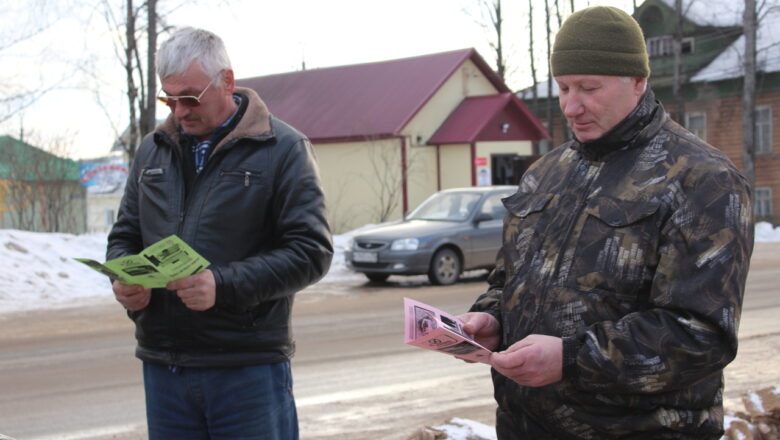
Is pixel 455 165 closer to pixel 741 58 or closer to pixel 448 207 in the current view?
pixel 741 58

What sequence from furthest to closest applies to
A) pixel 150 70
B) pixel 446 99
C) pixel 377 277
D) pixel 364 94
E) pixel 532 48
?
pixel 532 48, pixel 364 94, pixel 446 99, pixel 150 70, pixel 377 277

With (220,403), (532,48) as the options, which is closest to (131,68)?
(220,403)

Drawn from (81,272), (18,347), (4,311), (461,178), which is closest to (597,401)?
(18,347)

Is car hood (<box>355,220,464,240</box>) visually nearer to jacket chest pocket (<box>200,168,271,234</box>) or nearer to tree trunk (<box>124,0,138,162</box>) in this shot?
tree trunk (<box>124,0,138,162</box>)

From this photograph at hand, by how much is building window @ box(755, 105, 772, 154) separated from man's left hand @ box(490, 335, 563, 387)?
34.1 m

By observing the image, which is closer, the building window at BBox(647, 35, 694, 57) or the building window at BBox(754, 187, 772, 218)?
the building window at BBox(754, 187, 772, 218)

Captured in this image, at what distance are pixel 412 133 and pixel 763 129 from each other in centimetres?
1365

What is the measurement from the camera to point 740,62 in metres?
33.8

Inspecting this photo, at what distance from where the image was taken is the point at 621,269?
7.78ft

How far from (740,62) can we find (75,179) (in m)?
25.6

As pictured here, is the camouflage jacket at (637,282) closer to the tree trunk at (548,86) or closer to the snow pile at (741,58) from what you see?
the snow pile at (741,58)

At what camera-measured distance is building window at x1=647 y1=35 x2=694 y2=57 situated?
122 ft

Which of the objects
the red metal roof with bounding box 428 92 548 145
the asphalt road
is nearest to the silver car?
the asphalt road

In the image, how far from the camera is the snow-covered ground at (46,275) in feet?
44.7
